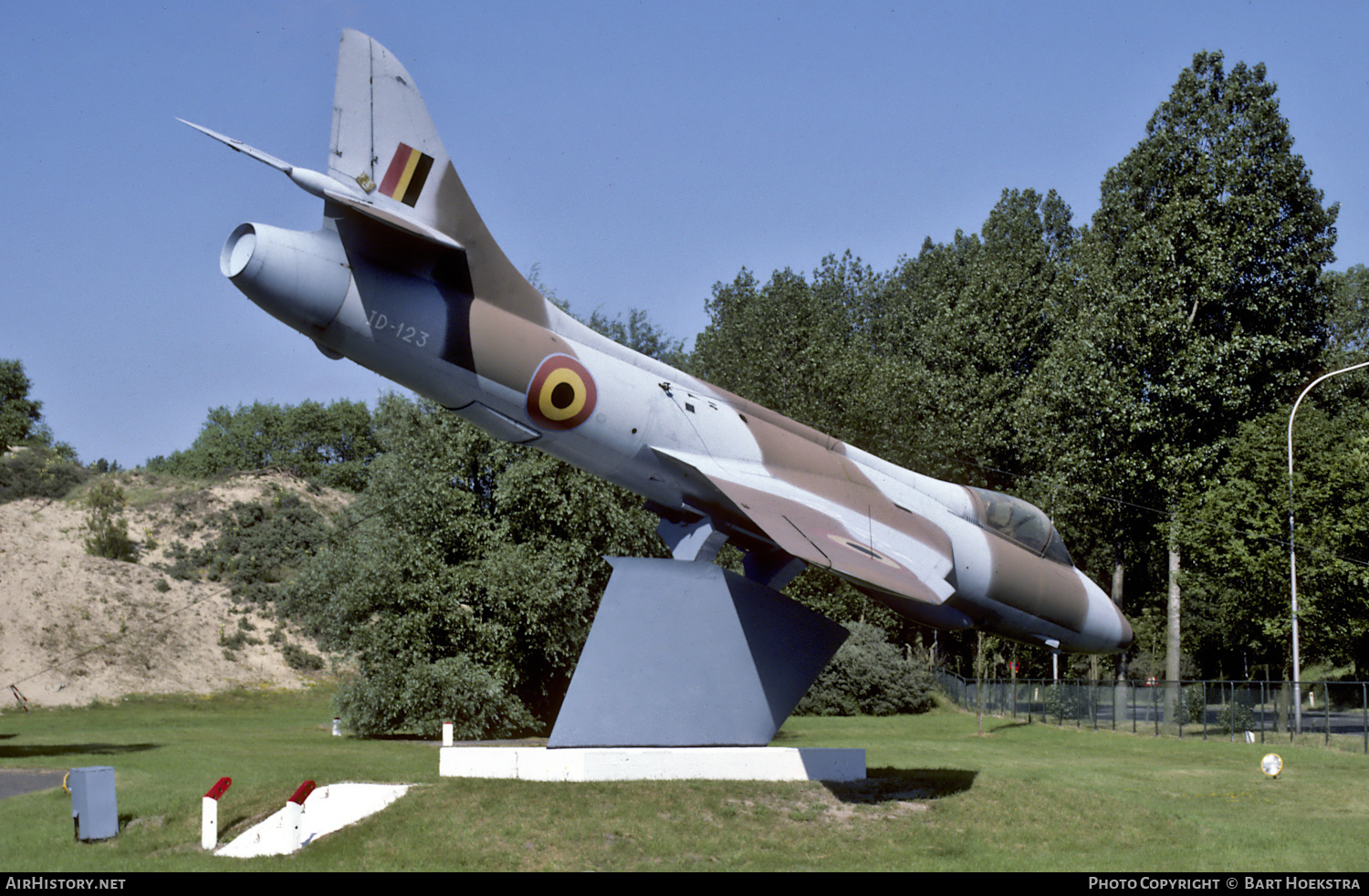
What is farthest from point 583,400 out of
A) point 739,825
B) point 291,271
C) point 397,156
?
point 739,825

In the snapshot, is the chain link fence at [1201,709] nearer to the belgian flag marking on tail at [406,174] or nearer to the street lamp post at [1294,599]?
the street lamp post at [1294,599]

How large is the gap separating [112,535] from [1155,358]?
48.2 metres

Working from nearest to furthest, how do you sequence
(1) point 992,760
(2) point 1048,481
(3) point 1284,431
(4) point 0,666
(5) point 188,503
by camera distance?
(1) point 992,760, (3) point 1284,431, (4) point 0,666, (2) point 1048,481, (5) point 188,503

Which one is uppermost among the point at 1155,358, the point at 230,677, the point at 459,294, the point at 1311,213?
the point at 1311,213

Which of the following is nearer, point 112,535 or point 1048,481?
point 1048,481

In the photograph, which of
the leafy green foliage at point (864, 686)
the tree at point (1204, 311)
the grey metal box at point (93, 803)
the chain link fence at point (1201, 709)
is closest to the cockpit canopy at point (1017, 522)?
the grey metal box at point (93, 803)

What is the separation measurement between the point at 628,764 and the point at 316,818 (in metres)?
4.15

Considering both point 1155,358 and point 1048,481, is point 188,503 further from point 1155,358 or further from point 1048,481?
point 1155,358

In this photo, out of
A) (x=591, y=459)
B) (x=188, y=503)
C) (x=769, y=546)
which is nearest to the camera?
(x=591, y=459)

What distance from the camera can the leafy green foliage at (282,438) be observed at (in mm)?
91625

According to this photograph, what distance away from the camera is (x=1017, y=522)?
17.5m

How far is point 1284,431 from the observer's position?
1451 inches

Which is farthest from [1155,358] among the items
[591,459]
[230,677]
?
[230,677]

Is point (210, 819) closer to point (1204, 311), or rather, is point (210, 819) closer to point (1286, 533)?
point (1286, 533)
